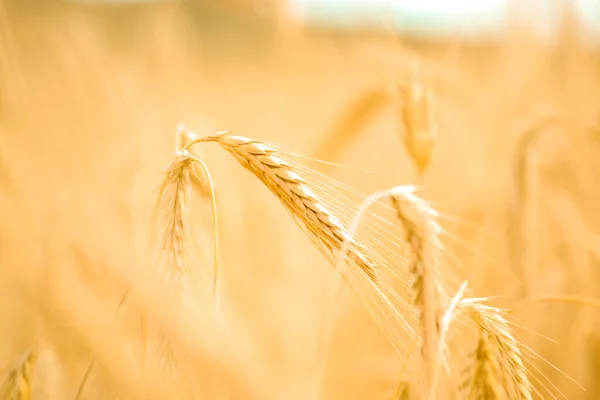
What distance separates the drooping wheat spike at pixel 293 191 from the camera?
51 centimetres

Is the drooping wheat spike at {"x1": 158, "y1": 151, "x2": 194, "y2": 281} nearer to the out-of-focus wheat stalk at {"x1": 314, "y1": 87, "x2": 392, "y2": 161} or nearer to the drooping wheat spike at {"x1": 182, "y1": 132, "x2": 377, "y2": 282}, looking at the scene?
the drooping wheat spike at {"x1": 182, "y1": 132, "x2": 377, "y2": 282}

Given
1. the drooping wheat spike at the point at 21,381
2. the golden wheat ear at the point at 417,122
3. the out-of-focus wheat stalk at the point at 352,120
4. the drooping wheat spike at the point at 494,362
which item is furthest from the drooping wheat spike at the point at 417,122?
the drooping wheat spike at the point at 21,381

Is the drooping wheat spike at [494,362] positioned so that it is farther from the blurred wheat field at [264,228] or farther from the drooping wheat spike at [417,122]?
the drooping wheat spike at [417,122]

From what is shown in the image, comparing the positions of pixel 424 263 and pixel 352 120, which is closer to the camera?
pixel 424 263

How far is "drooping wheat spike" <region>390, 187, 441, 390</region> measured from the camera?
432 mm

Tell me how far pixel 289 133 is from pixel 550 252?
100 centimetres

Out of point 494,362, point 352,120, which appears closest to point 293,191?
point 494,362

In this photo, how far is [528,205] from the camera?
0.96 metres

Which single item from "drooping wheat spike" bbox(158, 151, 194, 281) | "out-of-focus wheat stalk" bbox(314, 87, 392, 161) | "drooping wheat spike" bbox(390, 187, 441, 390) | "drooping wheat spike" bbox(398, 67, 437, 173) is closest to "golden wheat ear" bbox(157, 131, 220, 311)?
"drooping wheat spike" bbox(158, 151, 194, 281)

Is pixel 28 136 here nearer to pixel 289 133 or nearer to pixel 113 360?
pixel 289 133

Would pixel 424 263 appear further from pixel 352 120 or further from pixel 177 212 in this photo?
pixel 352 120

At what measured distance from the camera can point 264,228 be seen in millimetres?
1426

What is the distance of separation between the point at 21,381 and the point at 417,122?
2.08 feet

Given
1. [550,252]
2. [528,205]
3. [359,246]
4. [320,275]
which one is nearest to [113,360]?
[359,246]
